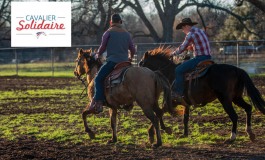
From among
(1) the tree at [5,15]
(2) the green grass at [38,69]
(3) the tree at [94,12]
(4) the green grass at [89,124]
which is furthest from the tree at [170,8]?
(4) the green grass at [89,124]

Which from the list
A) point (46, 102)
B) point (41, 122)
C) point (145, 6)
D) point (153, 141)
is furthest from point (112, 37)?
point (145, 6)

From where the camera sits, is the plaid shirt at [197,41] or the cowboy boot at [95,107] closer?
the cowboy boot at [95,107]

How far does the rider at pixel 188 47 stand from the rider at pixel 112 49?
112 cm

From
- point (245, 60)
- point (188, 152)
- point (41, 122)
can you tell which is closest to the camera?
point (188, 152)

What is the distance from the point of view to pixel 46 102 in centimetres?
1717

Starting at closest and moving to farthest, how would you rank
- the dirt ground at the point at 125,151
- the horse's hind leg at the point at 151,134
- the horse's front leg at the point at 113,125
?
the dirt ground at the point at 125,151, the horse's hind leg at the point at 151,134, the horse's front leg at the point at 113,125

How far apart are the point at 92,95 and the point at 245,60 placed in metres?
20.1

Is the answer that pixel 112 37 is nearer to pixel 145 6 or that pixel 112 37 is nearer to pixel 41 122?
pixel 41 122

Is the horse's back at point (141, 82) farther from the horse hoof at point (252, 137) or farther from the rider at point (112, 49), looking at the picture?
the horse hoof at point (252, 137)

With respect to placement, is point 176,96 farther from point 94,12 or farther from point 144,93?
point 94,12

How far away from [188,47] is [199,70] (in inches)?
25.2

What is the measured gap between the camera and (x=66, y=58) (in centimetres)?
3709

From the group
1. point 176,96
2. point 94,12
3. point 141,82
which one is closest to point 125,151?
point 141,82

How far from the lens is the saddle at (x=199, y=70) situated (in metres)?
9.29
